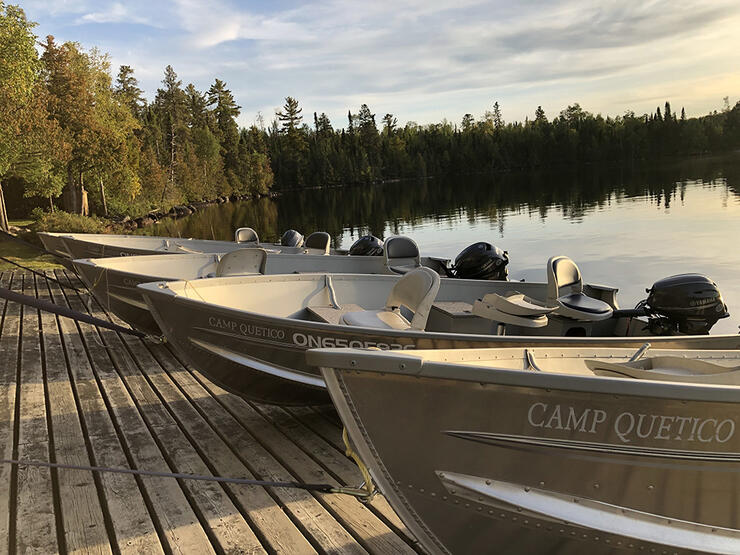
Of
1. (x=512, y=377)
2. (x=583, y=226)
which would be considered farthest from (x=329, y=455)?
(x=583, y=226)

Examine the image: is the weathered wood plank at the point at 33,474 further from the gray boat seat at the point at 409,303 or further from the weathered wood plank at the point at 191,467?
the gray boat seat at the point at 409,303

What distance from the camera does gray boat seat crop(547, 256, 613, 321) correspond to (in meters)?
5.10

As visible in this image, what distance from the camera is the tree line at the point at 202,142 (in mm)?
19281

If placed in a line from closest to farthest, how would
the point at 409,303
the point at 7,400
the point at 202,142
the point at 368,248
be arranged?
the point at 409,303 → the point at 7,400 → the point at 368,248 → the point at 202,142

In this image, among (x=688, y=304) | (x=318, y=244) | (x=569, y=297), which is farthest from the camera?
(x=318, y=244)

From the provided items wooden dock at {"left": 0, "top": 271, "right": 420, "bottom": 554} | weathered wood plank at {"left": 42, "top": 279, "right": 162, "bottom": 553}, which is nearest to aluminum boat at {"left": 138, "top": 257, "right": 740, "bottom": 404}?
wooden dock at {"left": 0, "top": 271, "right": 420, "bottom": 554}

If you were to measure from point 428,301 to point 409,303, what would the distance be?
0.28 metres

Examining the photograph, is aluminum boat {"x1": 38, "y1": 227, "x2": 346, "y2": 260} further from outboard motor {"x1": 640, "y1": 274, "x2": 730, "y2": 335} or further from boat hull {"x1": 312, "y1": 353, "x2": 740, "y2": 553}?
boat hull {"x1": 312, "y1": 353, "x2": 740, "y2": 553}

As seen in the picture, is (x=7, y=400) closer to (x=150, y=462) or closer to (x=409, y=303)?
(x=150, y=462)

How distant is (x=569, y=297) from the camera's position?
5.32 meters

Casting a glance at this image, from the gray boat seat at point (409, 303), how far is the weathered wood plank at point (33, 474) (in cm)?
239

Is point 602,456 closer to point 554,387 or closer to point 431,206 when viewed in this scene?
point 554,387

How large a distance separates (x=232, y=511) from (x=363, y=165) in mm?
95497

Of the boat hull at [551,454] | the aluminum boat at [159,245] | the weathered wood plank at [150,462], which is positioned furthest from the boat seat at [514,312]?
the aluminum boat at [159,245]
